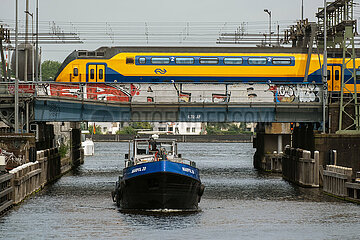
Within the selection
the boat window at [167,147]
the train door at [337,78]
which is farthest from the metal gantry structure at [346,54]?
the boat window at [167,147]

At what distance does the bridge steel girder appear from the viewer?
56094 mm

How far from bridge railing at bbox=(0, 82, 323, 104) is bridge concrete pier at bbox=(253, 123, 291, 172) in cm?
1823

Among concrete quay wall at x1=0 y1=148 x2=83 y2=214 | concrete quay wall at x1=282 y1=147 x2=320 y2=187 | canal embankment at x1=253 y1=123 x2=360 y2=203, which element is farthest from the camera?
concrete quay wall at x1=282 y1=147 x2=320 y2=187

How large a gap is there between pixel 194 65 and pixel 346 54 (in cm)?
1348

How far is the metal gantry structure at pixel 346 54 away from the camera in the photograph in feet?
188

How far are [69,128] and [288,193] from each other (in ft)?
125

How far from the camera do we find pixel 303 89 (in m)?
60.0

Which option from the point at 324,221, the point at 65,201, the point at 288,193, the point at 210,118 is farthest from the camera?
the point at 210,118

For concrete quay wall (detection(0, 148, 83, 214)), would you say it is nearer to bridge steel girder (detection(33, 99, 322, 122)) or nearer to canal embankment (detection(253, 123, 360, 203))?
bridge steel girder (detection(33, 99, 322, 122))

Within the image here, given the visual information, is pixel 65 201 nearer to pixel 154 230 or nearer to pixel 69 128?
pixel 154 230

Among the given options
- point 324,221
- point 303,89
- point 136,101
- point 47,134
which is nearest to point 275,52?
point 303,89

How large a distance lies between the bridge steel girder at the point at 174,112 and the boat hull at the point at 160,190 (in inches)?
646

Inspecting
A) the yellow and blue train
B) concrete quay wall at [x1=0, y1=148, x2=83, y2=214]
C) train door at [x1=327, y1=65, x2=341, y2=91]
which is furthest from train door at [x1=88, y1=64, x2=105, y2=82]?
train door at [x1=327, y1=65, x2=341, y2=91]

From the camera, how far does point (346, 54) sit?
6838 cm
